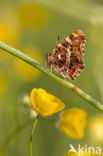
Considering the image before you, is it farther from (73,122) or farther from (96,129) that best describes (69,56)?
(96,129)

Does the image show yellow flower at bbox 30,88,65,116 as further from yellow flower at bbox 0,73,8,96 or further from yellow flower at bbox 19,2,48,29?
Answer: yellow flower at bbox 19,2,48,29

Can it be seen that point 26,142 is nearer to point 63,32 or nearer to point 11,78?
→ point 11,78

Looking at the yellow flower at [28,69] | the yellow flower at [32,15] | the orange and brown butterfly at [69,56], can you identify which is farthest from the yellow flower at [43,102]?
the yellow flower at [32,15]

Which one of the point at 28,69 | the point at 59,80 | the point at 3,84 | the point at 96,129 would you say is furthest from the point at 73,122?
the point at 28,69

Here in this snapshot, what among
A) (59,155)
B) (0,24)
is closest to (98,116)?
(59,155)

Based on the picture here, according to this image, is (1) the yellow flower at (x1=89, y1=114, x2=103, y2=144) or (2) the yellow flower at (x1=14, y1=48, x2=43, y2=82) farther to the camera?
(2) the yellow flower at (x1=14, y1=48, x2=43, y2=82)

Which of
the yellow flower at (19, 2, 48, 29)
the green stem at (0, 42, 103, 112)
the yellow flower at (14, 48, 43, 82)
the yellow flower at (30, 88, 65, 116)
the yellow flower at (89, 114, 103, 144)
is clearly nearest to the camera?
the green stem at (0, 42, 103, 112)

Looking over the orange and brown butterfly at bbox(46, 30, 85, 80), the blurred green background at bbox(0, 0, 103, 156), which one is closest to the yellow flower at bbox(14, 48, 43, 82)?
the blurred green background at bbox(0, 0, 103, 156)
